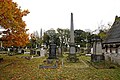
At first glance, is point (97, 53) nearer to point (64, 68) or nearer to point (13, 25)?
point (64, 68)

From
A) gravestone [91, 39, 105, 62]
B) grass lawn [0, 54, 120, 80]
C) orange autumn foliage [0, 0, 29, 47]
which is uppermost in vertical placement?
orange autumn foliage [0, 0, 29, 47]

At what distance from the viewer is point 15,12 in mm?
20688

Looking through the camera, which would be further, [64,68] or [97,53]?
[97,53]

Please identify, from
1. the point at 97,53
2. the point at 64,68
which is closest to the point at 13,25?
the point at 64,68

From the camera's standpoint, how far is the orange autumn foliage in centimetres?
1855

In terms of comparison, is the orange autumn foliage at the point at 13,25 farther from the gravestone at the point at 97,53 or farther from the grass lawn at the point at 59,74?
the gravestone at the point at 97,53

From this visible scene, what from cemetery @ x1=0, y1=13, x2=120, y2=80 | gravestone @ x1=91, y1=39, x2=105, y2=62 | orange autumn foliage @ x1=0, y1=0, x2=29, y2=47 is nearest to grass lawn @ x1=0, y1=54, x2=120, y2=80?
cemetery @ x1=0, y1=13, x2=120, y2=80

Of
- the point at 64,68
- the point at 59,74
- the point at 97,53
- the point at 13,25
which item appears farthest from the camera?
the point at 97,53

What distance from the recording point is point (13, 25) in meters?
19.2

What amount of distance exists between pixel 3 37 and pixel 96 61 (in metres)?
11.0

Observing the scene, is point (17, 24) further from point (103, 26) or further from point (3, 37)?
point (103, 26)

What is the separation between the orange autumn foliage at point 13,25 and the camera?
18547 millimetres

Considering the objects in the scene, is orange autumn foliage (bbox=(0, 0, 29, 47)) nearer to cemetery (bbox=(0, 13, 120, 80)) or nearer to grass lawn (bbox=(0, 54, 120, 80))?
cemetery (bbox=(0, 13, 120, 80))

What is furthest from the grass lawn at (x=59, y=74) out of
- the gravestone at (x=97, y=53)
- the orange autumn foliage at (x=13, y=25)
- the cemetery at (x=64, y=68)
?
the gravestone at (x=97, y=53)
